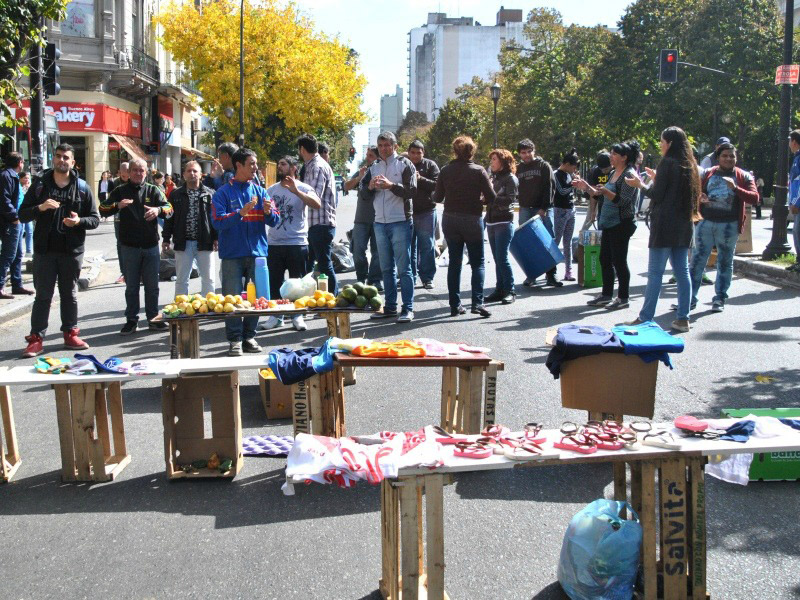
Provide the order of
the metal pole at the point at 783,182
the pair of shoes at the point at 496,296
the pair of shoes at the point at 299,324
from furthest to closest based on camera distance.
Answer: the metal pole at the point at 783,182
the pair of shoes at the point at 496,296
the pair of shoes at the point at 299,324

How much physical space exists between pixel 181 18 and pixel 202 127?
22.9m

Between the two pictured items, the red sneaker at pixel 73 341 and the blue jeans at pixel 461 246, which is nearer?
the red sneaker at pixel 73 341

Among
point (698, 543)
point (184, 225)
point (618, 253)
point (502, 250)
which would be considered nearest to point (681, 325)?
point (618, 253)

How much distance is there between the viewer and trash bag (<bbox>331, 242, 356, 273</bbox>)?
52.4 ft

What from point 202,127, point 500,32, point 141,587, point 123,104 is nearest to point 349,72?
point 123,104

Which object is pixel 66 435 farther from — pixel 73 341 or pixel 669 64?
pixel 669 64

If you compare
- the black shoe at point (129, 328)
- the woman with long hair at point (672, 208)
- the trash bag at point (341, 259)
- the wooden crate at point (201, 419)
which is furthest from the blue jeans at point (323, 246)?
the wooden crate at point (201, 419)

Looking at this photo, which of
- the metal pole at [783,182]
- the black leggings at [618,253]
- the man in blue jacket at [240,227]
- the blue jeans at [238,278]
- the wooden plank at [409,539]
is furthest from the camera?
the metal pole at [783,182]

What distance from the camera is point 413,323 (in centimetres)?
1068

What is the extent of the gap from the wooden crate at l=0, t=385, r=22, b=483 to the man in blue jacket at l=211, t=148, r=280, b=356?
308 centimetres

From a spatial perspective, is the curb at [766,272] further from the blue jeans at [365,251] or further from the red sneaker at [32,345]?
the red sneaker at [32,345]

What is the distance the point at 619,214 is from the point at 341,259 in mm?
6463

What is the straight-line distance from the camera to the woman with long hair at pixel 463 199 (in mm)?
10586

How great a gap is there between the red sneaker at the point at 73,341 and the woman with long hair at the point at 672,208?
576 cm
